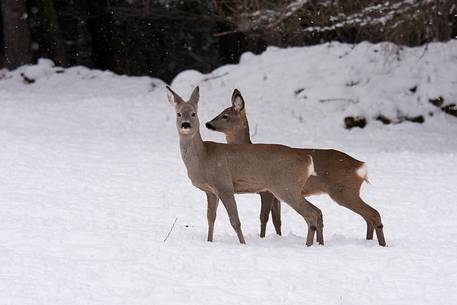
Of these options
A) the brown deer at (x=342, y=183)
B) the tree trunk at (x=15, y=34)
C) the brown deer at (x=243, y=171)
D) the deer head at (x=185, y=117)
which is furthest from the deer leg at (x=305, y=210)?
the tree trunk at (x=15, y=34)

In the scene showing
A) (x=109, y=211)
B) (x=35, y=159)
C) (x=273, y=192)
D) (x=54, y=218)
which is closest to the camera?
(x=273, y=192)

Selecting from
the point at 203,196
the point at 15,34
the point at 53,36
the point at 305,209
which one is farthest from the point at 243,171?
the point at 53,36

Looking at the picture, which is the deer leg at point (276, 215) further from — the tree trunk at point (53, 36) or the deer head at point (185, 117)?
the tree trunk at point (53, 36)

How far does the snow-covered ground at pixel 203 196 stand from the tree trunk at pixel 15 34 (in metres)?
0.76

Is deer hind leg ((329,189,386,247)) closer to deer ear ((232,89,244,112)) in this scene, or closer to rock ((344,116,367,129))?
deer ear ((232,89,244,112))

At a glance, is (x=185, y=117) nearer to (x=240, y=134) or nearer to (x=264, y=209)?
(x=264, y=209)

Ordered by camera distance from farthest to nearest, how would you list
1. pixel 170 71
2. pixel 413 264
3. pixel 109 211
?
pixel 170 71
pixel 109 211
pixel 413 264

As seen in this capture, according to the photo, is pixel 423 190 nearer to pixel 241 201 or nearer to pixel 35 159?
pixel 241 201

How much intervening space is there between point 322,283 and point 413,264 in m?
1.01

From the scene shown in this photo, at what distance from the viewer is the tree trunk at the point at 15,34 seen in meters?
21.7

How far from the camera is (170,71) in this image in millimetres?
27422

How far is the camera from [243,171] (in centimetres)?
816

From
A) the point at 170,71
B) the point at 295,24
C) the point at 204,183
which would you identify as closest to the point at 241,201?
→ the point at 204,183

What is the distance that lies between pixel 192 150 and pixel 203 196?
285 centimetres
